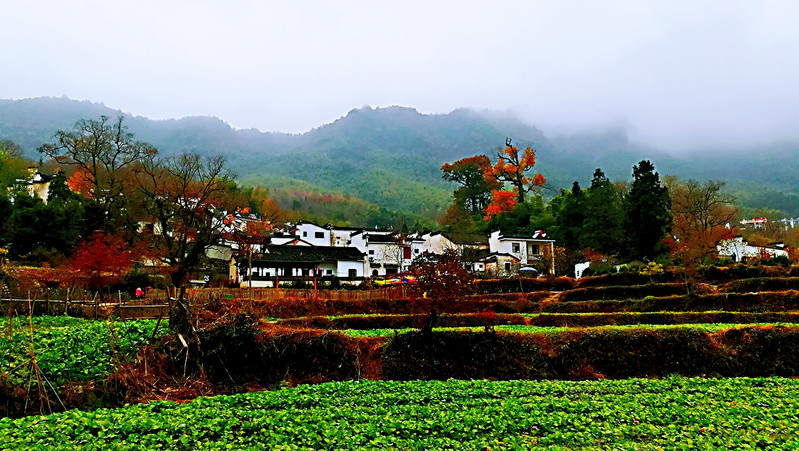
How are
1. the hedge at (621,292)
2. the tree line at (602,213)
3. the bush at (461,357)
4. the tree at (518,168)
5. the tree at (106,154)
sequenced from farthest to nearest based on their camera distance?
the tree at (518,168)
the tree at (106,154)
the tree line at (602,213)
the hedge at (621,292)
the bush at (461,357)

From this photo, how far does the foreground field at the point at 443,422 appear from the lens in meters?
7.69

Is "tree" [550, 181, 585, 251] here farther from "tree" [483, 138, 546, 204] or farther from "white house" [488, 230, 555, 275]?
"tree" [483, 138, 546, 204]

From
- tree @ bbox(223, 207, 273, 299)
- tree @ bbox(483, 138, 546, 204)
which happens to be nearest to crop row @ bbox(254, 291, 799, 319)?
tree @ bbox(223, 207, 273, 299)

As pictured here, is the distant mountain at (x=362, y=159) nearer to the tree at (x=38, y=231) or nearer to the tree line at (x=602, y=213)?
the tree line at (x=602, y=213)

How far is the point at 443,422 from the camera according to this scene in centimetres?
871

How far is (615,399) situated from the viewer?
1049 centimetres

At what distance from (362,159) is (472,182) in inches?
3184

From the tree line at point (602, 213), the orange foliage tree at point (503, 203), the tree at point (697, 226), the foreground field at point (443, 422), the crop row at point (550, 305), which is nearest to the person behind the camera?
the foreground field at point (443, 422)

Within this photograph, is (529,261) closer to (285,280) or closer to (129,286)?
(285,280)

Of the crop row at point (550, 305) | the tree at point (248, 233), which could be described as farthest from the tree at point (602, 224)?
the tree at point (248, 233)

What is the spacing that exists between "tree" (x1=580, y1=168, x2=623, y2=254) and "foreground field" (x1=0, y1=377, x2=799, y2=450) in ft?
123

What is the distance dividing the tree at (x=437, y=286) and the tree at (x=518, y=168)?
52.3m

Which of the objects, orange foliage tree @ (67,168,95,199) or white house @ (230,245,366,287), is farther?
orange foliage tree @ (67,168,95,199)

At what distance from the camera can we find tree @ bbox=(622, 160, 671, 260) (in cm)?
3947
